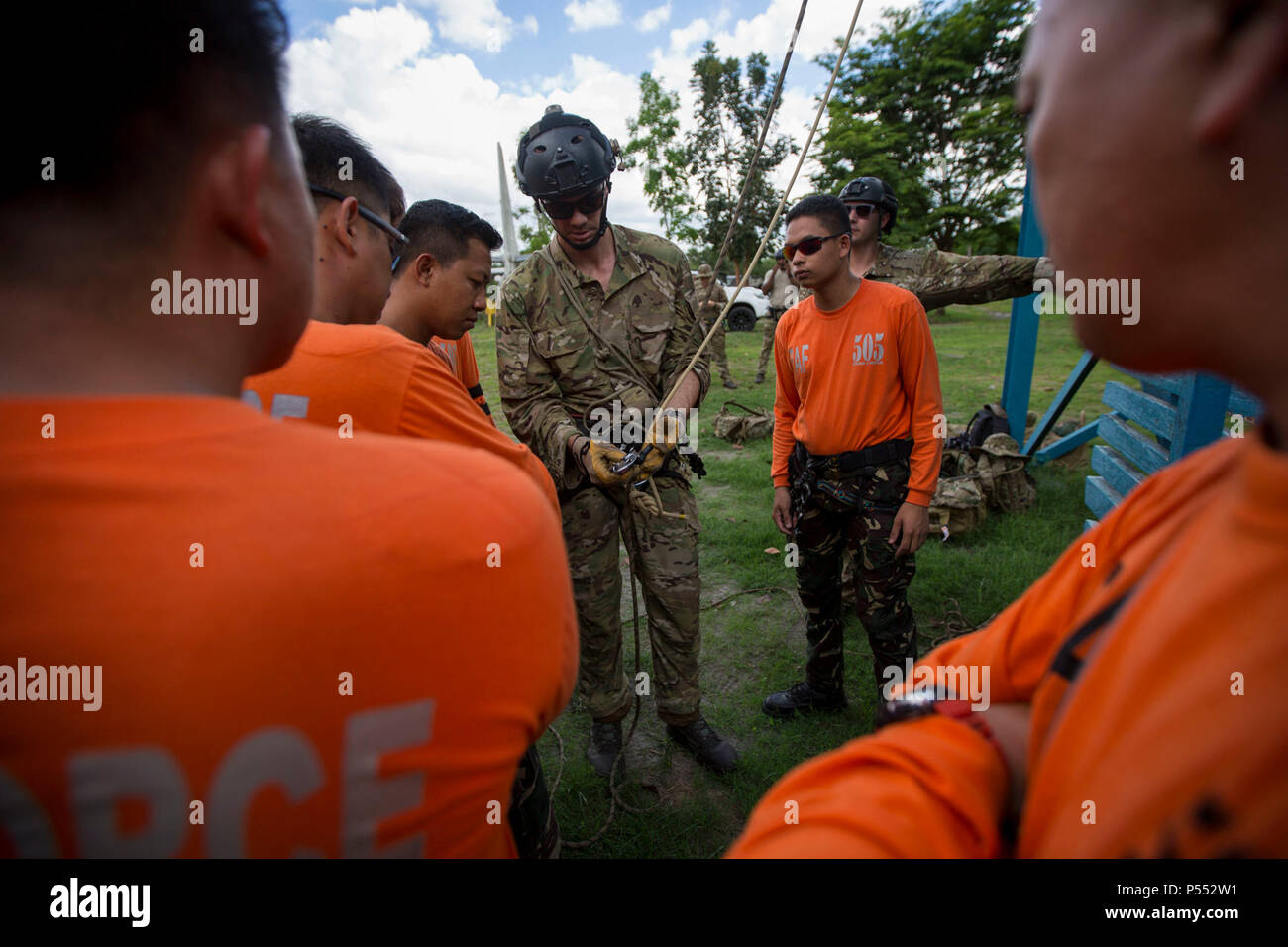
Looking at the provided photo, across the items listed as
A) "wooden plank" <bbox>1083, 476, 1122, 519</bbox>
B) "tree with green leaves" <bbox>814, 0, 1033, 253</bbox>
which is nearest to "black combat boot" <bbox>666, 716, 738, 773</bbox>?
"wooden plank" <bbox>1083, 476, 1122, 519</bbox>

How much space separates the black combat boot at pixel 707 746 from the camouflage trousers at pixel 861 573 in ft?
2.17

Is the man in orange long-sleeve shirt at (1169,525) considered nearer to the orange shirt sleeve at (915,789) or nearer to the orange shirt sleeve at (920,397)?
the orange shirt sleeve at (915,789)

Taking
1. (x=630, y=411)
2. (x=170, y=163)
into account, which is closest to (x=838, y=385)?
(x=630, y=411)

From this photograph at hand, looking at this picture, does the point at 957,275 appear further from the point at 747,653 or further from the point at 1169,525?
the point at 1169,525

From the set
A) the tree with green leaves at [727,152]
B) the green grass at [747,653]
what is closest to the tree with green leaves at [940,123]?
the tree with green leaves at [727,152]

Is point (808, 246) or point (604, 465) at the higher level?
point (808, 246)

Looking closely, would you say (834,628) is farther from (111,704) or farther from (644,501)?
(111,704)

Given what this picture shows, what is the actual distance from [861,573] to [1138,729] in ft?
9.17

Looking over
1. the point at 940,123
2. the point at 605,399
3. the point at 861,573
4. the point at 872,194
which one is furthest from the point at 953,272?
the point at 940,123

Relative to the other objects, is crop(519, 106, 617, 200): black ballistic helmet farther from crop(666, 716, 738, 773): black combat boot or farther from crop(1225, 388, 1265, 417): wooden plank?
crop(1225, 388, 1265, 417): wooden plank

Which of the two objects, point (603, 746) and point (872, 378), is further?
point (603, 746)

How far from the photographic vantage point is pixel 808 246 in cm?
324

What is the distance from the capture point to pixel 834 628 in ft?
11.5

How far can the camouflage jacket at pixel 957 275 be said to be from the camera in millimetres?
5773
